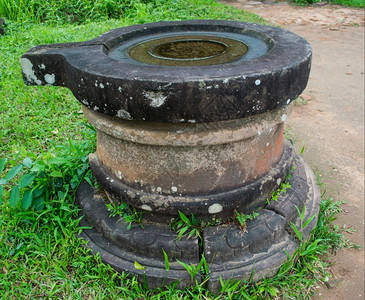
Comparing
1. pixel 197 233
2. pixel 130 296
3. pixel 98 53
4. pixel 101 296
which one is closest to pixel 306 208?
pixel 197 233

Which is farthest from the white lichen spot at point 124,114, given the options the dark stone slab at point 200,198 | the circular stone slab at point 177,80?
the dark stone slab at point 200,198

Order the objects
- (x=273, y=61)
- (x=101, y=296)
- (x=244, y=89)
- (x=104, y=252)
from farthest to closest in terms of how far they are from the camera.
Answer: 1. (x=104, y=252)
2. (x=101, y=296)
3. (x=273, y=61)
4. (x=244, y=89)

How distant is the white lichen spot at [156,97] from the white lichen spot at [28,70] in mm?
668

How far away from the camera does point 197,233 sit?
1621 millimetres

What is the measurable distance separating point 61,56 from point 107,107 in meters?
0.41

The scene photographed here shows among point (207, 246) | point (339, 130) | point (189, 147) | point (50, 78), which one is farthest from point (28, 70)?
point (339, 130)

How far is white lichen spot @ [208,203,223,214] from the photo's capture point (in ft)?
5.20

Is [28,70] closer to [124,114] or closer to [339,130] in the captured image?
[124,114]

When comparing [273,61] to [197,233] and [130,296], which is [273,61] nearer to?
[197,233]

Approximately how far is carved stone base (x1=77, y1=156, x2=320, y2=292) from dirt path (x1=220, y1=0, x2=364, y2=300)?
35 centimetres

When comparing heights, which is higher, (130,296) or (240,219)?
(240,219)

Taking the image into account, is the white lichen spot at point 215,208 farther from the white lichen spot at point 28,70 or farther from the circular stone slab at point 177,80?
the white lichen spot at point 28,70

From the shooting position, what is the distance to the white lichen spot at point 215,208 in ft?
5.20

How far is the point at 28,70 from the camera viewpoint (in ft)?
5.24
